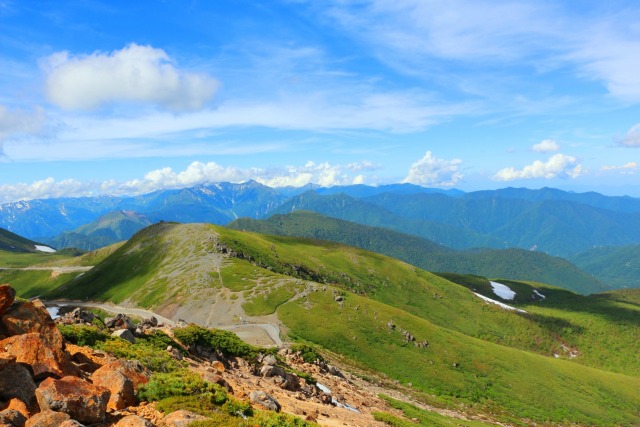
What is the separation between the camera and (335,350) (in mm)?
72125

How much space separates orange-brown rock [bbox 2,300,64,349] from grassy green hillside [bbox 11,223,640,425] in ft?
180

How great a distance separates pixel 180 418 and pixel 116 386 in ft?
12.3

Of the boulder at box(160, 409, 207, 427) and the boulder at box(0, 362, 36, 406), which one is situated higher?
the boulder at box(0, 362, 36, 406)

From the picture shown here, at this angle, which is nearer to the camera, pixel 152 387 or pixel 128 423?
pixel 128 423

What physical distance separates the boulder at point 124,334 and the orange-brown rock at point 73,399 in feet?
48.4

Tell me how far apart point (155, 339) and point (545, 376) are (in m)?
84.0

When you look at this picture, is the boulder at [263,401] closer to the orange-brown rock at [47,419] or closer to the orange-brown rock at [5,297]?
the orange-brown rock at [47,419]

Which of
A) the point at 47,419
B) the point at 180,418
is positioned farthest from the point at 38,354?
the point at 180,418

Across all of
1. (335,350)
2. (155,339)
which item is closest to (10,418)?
(155,339)

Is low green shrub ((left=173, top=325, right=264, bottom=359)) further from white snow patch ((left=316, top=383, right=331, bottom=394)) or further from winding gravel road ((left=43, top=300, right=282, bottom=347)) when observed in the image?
winding gravel road ((left=43, top=300, right=282, bottom=347))

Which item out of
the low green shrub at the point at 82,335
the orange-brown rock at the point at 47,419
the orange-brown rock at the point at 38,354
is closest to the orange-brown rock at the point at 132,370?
the orange-brown rock at the point at 38,354

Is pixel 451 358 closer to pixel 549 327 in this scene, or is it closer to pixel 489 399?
pixel 489 399

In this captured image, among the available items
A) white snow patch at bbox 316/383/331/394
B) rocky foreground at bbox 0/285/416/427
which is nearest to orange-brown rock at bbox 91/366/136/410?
rocky foreground at bbox 0/285/416/427

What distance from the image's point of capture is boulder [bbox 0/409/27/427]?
1289 cm
